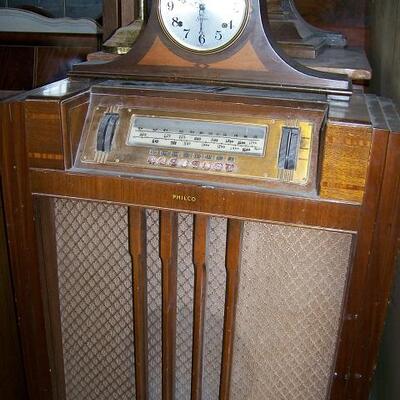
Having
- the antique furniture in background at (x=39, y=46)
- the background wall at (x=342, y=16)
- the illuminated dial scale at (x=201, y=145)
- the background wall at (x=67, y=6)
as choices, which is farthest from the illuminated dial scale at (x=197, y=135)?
the background wall at (x=67, y=6)

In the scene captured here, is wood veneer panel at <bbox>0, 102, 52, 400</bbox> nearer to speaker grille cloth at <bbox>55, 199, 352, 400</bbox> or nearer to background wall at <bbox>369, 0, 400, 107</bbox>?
speaker grille cloth at <bbox>55, 199, 352, 400</bbox>

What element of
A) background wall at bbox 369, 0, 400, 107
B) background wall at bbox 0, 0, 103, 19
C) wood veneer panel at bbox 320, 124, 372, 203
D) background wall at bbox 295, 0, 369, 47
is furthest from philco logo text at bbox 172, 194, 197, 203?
background wall at bbox 0, 0, 103, 19

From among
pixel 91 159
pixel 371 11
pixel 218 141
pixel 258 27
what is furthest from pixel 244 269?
pixel 371 11

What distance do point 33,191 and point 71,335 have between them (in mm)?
436

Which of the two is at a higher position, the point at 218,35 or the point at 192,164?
the point at 218,35

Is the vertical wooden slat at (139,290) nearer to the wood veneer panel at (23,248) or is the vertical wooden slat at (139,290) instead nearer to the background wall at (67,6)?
the wood veneer panel at (23,248)

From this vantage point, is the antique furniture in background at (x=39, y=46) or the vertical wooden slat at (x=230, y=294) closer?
the vertical wooden slat at (x=230, y=294)

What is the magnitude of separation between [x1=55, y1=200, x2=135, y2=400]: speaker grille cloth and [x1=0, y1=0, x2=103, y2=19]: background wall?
170 cm

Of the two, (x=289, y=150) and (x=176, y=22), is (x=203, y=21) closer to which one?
(x=176, y=22)

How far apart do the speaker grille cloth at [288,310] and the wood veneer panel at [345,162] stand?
12 cm

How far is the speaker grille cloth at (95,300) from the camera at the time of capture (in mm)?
1168

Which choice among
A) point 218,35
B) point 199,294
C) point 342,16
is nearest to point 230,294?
point 199,294

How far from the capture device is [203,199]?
3.32ft

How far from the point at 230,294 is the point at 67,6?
2064 millimetres
